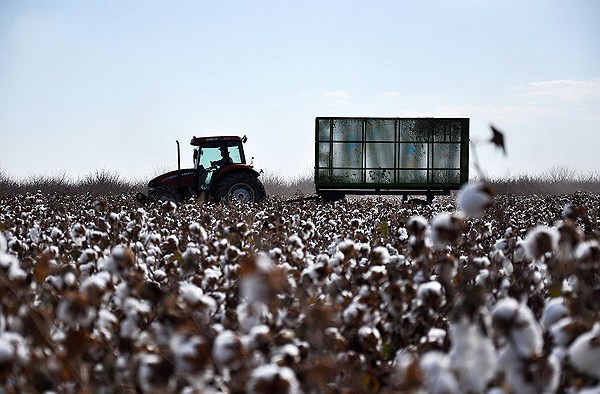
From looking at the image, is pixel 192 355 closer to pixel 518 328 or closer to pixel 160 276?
pixel 518 328

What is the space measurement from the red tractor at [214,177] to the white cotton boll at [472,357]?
1576 cm

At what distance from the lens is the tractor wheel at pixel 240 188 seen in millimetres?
17781

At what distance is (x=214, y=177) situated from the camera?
18656 millimetres

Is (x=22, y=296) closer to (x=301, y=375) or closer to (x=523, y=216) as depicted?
(x=301, y=375)

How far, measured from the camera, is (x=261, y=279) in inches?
71.9

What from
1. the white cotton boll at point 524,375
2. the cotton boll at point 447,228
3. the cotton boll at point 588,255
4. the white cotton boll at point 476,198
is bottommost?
the white cotton boll at point 524,375

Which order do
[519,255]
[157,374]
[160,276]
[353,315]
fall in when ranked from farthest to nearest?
[519,255]
[160,276]
[353,315]
[157,374]

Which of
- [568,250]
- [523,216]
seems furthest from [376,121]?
[568,250]

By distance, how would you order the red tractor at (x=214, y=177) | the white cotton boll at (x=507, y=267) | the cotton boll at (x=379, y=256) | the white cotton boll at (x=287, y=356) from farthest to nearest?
the red tractor at (x=214, y=177) → the white cotton boll at (x=507, y=267) → the cotton boll at (x=379, y=256) → the white cotton boll at (x=287, y=356)

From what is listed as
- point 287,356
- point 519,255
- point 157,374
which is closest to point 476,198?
point 287,356

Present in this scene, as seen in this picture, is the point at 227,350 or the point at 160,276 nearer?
the point at 227,350

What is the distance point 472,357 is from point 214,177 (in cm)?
1684

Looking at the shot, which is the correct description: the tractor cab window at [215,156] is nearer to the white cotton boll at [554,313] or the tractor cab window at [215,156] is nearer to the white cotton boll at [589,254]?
the white cotton boll at [589,254]

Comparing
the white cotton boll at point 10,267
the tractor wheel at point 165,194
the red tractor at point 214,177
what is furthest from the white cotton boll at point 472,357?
the tractor wheel at point 165,194
